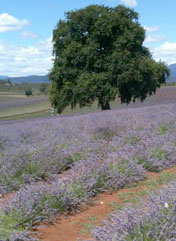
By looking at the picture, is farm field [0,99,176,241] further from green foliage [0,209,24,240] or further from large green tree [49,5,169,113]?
large green tree [49,5,169,113]

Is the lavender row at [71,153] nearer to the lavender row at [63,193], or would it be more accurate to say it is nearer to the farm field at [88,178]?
the farm field at [88,178]

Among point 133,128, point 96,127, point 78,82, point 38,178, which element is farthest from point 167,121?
point 78,82

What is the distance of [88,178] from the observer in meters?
4.02

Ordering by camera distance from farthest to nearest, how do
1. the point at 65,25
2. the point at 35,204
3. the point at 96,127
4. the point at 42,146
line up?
the point at 65,25, the point at 96,127, the point at 42,146, the point at 35,204

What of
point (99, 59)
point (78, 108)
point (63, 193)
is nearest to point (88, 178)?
point (63, 193)

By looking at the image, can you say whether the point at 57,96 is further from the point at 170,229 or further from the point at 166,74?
the point at 170,229

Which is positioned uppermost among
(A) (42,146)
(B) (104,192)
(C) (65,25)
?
(C) (65,25)

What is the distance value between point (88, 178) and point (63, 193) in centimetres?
51

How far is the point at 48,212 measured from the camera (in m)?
3.38

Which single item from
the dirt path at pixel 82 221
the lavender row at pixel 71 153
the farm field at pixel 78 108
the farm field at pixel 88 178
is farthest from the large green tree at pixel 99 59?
the dirt path at pixel 82 221

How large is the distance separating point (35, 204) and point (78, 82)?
19778 millimetres

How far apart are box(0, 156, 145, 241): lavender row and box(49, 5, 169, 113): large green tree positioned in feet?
59.4

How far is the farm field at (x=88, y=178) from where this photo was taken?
2387 millimetres

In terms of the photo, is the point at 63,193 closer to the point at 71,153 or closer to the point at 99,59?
the point at 71,153
